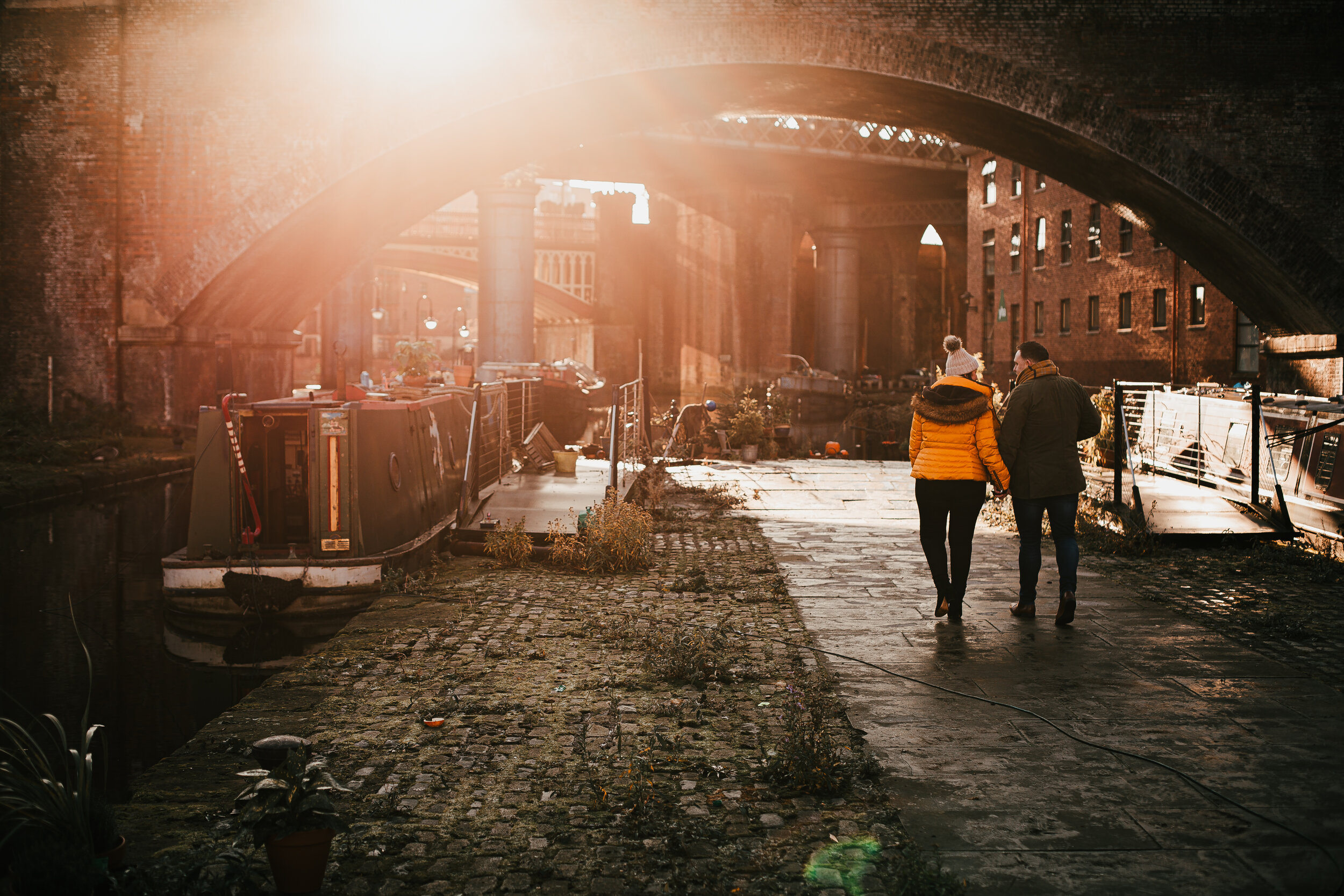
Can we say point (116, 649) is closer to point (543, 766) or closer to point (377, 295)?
point (543, 766)

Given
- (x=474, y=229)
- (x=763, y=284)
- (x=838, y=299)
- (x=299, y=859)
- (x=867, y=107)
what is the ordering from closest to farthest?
(x=299, y=859), (x=867, y=107), (x=763, y=284), (x=838, y=299), (x=474, y=229)

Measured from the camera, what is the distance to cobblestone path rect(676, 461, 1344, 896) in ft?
12.1

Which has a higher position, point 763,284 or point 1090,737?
point 763,284

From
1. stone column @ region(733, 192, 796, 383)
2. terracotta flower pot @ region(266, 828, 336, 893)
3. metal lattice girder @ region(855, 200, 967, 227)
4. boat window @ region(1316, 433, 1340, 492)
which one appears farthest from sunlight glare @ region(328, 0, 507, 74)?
metal lattice girder @ region(855, 200, 967, 227)

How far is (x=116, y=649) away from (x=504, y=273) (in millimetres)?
31487

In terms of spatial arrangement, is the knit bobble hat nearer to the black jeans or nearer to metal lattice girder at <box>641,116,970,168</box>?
the black jeans

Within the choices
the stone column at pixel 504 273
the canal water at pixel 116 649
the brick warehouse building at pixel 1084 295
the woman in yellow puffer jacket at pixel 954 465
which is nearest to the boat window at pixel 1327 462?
the woman in yellow puffer jacket at pixel 954 465

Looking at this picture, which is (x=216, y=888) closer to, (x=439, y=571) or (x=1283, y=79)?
(x=439, y=571)

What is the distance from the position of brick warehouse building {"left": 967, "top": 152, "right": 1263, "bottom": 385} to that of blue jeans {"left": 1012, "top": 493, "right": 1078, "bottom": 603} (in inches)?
866

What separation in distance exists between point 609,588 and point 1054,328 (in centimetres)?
3400

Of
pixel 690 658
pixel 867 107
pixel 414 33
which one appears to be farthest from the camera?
pixel 867 107

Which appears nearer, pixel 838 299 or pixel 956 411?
pixel 956 411

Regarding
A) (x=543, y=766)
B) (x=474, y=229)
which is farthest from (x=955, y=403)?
(x=474, y=229)

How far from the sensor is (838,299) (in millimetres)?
61000
